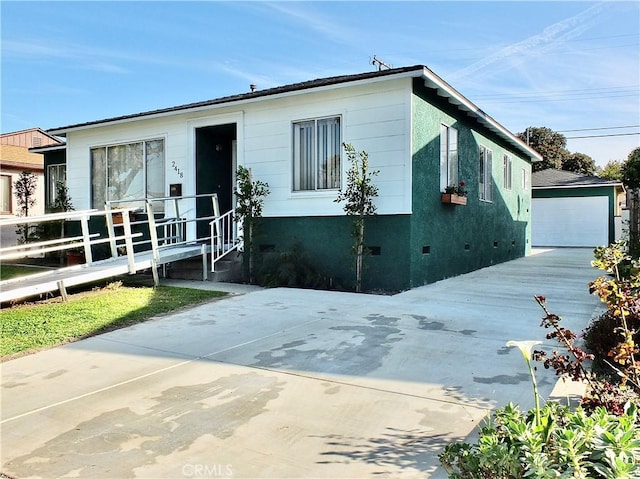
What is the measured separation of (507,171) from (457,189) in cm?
617

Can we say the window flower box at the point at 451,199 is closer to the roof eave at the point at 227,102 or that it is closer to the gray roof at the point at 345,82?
the gray roof at the point at 345,82

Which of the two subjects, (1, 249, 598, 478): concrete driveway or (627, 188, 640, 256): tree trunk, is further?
(627, 188, 640, 256): tree trunk

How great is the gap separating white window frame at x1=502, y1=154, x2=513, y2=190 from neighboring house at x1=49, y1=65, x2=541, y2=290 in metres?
2.56

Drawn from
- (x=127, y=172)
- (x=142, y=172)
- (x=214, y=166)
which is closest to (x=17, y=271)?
(x=127, y=172)

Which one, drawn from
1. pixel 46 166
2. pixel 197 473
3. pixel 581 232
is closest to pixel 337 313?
pixel 197 473

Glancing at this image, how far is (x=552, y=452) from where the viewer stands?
1.92 metres

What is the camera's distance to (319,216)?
30.3ft

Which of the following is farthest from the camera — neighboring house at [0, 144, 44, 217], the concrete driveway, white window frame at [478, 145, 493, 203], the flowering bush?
neighboring house at [0, 144, 44, 217]

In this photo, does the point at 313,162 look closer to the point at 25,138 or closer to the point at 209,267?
the point at 209,267

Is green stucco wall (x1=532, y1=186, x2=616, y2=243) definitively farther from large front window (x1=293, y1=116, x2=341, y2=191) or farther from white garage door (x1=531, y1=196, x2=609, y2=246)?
large front window (x1=293, y1=116, x2=341, y2=191)

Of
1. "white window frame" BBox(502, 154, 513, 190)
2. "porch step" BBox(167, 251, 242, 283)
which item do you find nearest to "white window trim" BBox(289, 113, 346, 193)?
"porch step" BBox(167, 251, 242, 283)

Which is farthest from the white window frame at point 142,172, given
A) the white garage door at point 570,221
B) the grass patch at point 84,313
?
the white garage door at point 570,221

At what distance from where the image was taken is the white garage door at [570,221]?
2186 cm

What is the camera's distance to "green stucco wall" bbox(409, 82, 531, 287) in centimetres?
879
